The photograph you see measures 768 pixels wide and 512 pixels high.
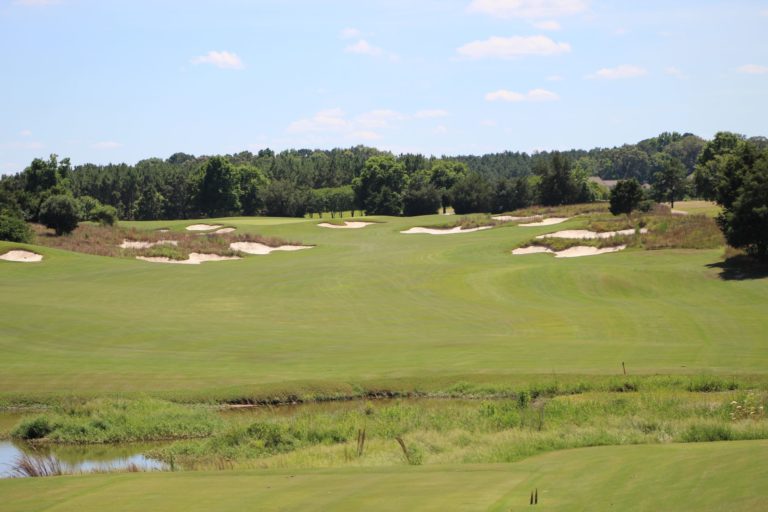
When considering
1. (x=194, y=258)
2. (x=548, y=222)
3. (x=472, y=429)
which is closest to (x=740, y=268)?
(x=472, y=429)

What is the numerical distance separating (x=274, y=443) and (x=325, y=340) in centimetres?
1579

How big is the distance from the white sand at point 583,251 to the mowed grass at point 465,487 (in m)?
49.4

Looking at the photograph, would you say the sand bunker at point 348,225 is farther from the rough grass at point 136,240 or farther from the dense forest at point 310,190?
the dense forest at point 310,190

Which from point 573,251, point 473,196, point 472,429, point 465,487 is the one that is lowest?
point 472,429

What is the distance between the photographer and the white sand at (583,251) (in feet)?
214

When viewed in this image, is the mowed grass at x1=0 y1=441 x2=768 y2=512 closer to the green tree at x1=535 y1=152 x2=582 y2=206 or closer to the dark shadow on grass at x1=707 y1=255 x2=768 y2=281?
the dark shadow on grass at x1=707 y1=255 x2=768 y2=281

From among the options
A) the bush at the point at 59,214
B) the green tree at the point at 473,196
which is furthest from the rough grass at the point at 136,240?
the green tree at the point at 473,196

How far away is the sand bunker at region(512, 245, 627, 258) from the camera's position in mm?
65438

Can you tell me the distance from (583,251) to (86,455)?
1925 inches

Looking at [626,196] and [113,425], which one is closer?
[113,425]

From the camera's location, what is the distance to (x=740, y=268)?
53250 mm

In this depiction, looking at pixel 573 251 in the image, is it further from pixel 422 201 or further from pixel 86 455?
pixel 422 201

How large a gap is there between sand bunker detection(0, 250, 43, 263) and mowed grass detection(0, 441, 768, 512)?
50861mm

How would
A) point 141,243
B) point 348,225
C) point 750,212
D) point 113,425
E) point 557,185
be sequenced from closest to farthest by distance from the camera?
point 113,425 < point 750,212 < point 141,243 < point 348,225 < point 557,185
